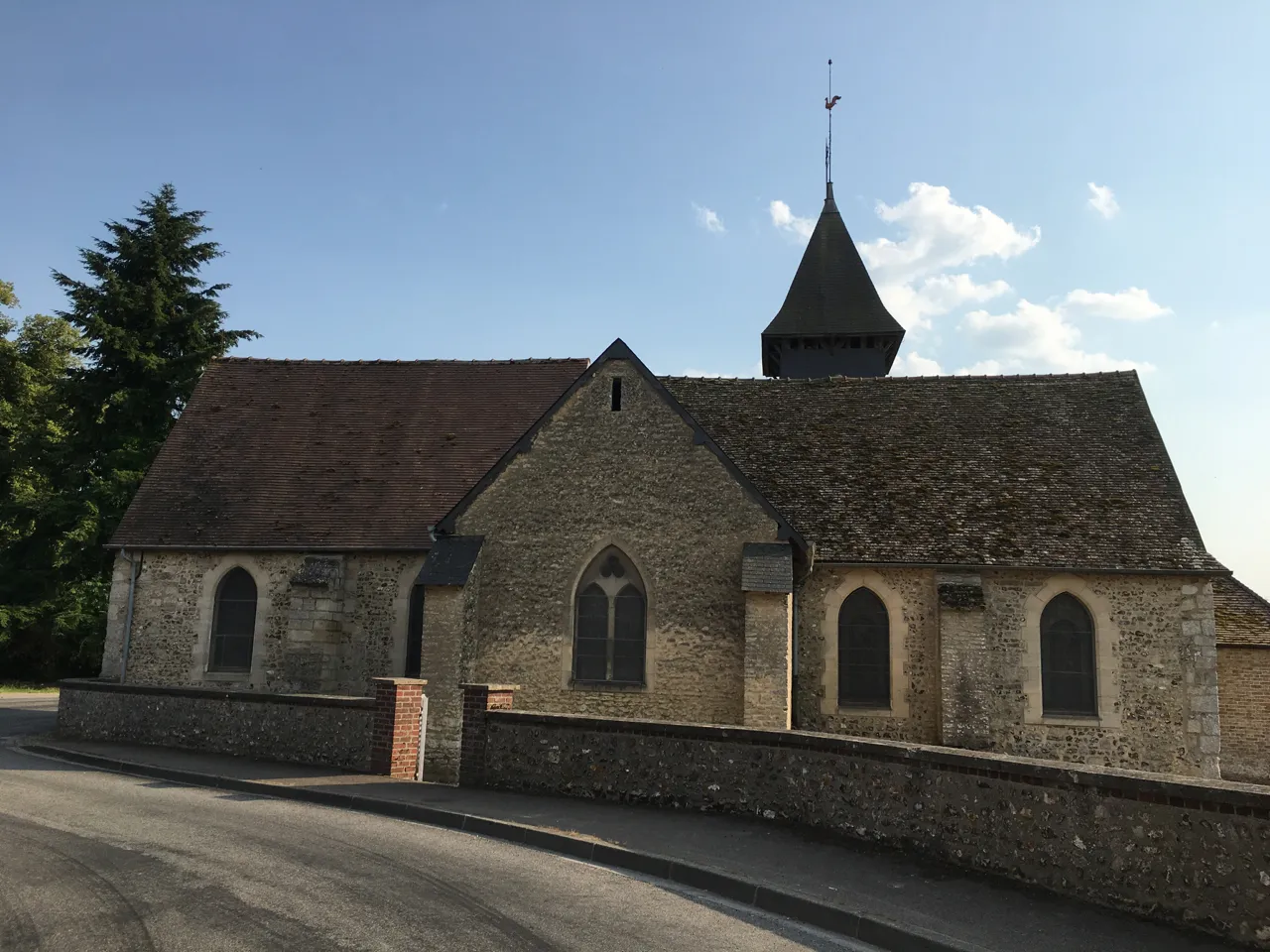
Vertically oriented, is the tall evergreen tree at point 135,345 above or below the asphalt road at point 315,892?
above

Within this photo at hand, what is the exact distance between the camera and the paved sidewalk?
612cm

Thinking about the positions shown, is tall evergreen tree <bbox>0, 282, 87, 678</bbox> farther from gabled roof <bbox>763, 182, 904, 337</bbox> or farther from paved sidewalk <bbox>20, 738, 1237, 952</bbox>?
gabled roof <bbox>763, 182, 904, 337</bbox>

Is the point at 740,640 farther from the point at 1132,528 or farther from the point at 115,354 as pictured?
the point at 115,354

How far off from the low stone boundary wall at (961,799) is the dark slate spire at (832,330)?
17876mm

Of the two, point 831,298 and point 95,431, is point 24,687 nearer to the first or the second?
point 95,431

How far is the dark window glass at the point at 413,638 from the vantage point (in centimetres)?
1794

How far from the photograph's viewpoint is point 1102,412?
61.9 feet

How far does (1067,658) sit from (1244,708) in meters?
5.63

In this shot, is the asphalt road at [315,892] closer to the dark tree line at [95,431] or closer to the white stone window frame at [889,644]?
the white stone window frame at [889,644]

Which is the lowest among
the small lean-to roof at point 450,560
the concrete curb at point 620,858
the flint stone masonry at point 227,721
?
the concrete curb at point 620,858

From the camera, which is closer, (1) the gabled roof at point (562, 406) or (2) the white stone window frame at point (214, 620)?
(1) the gabled roof at point (562, 406)

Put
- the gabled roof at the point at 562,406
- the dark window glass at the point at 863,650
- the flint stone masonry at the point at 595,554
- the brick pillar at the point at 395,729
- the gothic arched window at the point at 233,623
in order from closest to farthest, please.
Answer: the brick pillar at the point at 395,729 < the flint stone masonry at the point at 595,554 < the gabled roof at the point at 562,406 < the dark window glass at the point at 863,650 < the gothic arched window at the point at 233,623

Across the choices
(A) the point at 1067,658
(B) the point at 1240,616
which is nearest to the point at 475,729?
(A) the point at 1067,658

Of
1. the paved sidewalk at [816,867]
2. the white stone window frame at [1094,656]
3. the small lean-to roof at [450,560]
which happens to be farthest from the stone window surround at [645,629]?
the white stone window frame at [1094,656]
